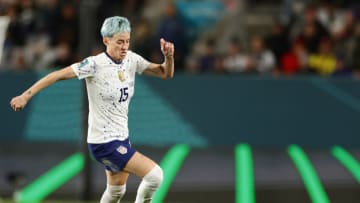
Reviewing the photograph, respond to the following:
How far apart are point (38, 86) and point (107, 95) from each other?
2.45ft

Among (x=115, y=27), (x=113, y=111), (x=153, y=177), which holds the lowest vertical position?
(x=153, y=177)

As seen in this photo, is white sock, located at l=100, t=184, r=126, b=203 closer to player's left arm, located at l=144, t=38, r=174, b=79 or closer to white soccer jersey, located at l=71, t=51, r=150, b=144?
white soccer jersey, located at l=71, t=51, r=150, b=144

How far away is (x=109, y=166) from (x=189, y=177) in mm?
4350

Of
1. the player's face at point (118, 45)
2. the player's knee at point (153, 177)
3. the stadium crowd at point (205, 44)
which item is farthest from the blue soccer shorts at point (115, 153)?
the stadium crowd at point (205, 44)

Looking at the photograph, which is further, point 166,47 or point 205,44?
point 205,44

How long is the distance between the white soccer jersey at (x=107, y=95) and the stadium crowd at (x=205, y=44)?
5.97m

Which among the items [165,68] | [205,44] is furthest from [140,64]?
[205,44]

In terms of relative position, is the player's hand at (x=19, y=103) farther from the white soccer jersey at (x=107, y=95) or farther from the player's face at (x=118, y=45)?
the player's face at (x=118, y=45)

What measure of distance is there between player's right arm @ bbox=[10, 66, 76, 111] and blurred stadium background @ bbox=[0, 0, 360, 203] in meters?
3.41

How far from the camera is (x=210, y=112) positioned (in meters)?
15.5

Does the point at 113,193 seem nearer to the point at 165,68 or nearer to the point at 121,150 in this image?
the point at 121,150

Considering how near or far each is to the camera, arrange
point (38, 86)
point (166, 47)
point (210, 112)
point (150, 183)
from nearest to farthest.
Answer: point (38, 86), point (166, 47), point (150, 183), point (210, 112)

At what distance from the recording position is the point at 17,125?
1572 cm

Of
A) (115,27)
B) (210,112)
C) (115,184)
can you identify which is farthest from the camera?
(210,112)
